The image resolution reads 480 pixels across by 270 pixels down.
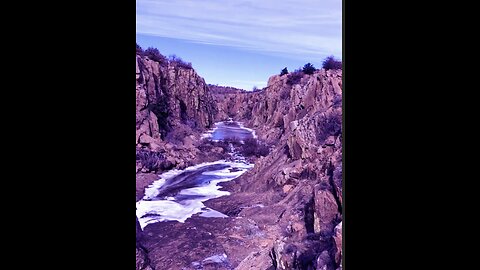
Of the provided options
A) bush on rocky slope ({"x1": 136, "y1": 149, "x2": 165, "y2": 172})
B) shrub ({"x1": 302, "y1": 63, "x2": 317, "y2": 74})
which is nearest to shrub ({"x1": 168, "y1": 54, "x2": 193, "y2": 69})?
bush on rocky slope ({"x1": 136, "y1": 149, "x2": 165, "y2": 172})

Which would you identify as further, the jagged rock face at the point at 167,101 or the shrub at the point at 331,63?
the shrub at the point at 331,63

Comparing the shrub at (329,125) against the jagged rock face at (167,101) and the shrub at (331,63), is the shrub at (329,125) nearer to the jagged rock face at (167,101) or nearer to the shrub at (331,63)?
the shrub at (331,63)

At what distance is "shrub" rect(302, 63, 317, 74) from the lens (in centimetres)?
220

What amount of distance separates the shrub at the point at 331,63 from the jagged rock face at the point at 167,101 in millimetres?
694

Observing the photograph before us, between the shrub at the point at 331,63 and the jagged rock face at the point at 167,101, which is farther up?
the shrub at the point at 331,63

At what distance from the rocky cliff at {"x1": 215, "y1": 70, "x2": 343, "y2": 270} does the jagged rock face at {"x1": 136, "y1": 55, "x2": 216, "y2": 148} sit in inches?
5.1

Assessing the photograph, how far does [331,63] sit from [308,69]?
134 millimetres

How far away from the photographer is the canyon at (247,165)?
6.84 feet

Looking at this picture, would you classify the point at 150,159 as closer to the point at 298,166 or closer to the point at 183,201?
the point at 183,201

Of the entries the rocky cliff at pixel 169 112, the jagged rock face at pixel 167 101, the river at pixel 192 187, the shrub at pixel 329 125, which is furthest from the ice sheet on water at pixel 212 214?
the shrub at pixel 329 125

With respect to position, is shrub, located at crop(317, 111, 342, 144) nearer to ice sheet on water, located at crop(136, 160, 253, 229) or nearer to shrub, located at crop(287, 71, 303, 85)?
shrub, located at crop(287, 71, 303, 85)
